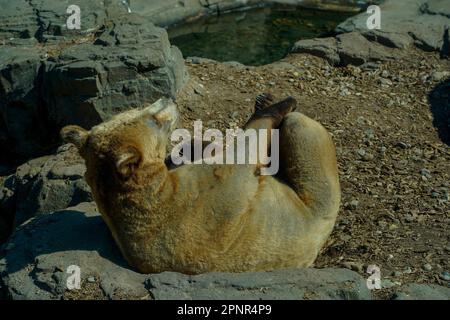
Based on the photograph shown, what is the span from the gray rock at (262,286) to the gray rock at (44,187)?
2.23 metres

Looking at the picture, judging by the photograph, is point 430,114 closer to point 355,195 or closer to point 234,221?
point 355,195

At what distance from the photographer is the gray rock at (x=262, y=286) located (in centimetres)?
563

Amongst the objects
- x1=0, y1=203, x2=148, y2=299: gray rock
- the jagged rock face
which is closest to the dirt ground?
the jagged rock face

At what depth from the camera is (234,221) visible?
231 inches

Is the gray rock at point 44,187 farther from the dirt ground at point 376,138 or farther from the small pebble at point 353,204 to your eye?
the small pebble at point 353,204

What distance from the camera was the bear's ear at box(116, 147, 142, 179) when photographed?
5.59 meters

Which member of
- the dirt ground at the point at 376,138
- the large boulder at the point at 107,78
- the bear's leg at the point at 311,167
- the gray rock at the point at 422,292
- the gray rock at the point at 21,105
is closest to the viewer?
the gray rock at the point at 422,292

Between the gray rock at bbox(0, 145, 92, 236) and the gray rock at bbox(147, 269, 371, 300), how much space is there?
7.32ft

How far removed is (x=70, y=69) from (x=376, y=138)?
328cm

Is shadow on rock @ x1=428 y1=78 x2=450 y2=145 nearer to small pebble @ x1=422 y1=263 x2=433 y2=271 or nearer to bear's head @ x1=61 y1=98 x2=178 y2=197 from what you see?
small pebble @ x1=422 y1=263 x2=433 y2=271

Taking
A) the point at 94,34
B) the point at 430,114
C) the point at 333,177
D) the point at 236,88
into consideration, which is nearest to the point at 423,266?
the point at 333,177

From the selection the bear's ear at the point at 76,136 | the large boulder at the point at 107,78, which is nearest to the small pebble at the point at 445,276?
the bear's ear at the point at 76,136

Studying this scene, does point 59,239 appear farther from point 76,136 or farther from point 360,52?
point 360,52

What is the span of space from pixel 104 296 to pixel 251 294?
105 centimetres
